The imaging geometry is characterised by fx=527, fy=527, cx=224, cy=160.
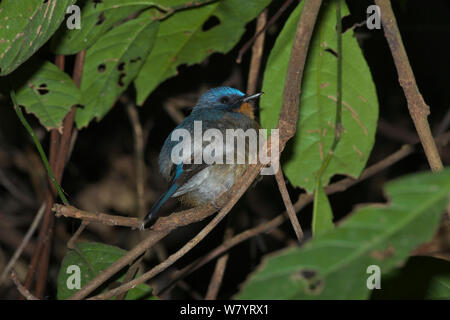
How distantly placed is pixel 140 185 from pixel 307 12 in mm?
2944

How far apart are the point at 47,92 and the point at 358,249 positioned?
242 cm

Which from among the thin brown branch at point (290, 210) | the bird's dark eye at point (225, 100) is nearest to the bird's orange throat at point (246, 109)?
the bird's dark eye at point (225, 100)

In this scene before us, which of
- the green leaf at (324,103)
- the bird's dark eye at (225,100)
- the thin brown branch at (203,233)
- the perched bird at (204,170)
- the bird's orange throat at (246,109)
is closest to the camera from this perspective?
the thin brown branch at (203,233)

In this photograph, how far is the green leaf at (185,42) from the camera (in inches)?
126

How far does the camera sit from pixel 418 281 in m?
2.00

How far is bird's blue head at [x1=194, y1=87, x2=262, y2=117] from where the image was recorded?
3777 mm

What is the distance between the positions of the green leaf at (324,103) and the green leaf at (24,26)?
117 cm

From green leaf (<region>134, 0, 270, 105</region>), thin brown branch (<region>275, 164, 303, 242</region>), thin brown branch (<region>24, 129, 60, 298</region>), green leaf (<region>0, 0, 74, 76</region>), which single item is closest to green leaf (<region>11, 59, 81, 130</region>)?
thin brown branch (<region>24, 129, 60, 298</region>)

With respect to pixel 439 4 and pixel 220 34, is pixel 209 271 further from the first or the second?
pixel 439 4

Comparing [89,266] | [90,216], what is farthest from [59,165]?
[90,216]

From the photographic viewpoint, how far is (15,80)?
10.2 feet

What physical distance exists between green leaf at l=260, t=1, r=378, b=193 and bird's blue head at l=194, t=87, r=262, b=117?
85 centimetres

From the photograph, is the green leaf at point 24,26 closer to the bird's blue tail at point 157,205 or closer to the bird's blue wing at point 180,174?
the bird's blue tail at point 157,205

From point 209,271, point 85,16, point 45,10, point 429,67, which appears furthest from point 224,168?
point 429,67
